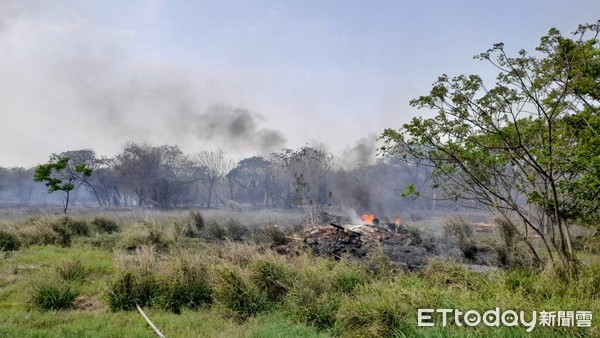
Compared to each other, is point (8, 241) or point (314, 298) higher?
point (8, 241)

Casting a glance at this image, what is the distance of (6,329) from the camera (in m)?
5.18

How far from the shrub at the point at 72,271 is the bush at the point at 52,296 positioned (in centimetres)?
102

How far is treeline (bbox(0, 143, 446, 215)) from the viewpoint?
41375 mm

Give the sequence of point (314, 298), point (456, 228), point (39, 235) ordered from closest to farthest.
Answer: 1. point (314, 298)
2. point (39, 235)
3. point (456, 228)

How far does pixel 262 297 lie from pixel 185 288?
1.58 meters

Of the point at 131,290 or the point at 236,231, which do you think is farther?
the point at 236,231

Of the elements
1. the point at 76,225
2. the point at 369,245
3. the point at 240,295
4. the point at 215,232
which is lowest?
the point at 240,295

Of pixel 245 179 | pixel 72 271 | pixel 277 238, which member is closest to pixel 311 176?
pixel 277 238

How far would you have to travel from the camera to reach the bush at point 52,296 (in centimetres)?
649

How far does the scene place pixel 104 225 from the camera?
53.0 feet

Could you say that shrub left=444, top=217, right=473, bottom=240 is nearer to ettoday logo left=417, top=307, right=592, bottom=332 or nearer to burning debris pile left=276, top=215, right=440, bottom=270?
burning debris pile left=276, top=215, right=440, bottom=270

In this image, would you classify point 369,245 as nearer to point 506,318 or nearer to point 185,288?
point 185,288

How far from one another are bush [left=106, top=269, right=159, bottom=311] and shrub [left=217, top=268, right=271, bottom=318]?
4.42ft

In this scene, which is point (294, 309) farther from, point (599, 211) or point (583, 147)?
point (599, 211)
